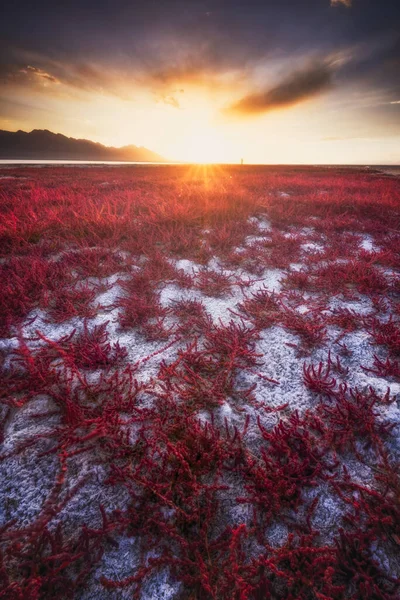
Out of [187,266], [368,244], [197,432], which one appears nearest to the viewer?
[197,432]

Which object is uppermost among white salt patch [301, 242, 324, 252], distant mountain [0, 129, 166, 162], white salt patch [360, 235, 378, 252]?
distant mountain [0, 129, 166, 162]

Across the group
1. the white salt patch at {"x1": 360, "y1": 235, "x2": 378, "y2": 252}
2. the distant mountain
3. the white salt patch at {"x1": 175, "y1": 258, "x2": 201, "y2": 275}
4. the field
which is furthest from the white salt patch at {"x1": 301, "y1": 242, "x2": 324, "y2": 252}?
the distant mountain

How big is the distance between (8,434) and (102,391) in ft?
2.38

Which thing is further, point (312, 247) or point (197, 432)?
point (312, 247)

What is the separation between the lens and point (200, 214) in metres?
6.27

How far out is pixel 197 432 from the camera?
1.85 metres

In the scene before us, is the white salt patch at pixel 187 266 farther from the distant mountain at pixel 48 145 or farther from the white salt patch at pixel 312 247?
the distant mountain at pixel 48 145

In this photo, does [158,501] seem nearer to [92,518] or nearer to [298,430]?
[92,518]

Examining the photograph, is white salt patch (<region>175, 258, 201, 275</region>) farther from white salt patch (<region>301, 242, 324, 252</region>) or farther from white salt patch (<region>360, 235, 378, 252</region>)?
white salt patch (<region>360, 235, 378, 252</region>)

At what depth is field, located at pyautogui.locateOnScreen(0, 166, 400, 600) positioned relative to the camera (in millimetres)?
1374

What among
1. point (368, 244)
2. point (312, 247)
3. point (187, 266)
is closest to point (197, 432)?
point (187, 266)

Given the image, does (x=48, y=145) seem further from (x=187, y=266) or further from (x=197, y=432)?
(x=197, y=432)

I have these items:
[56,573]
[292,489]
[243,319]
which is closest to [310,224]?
[243,319]

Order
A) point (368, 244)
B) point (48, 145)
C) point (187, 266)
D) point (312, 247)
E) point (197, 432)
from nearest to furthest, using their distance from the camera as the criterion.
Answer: point (197, 432), point (187, 266), point (312, 247), point (368, 244), point (48, 145)
